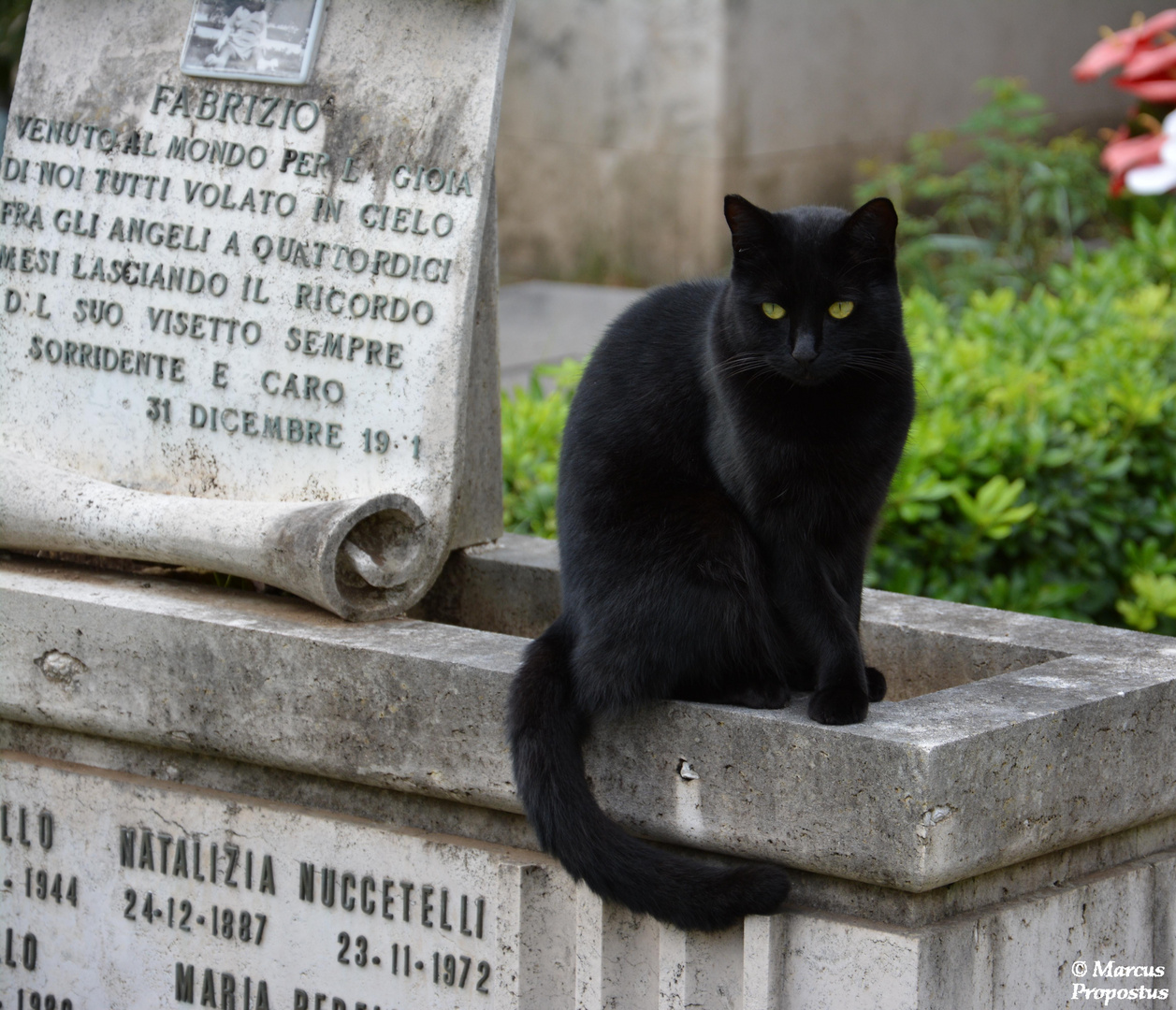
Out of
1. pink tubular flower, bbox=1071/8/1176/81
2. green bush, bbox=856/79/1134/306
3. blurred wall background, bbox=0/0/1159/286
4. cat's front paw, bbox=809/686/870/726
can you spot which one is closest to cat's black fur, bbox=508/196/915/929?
cat's front paw, bbox=809/686/870/726

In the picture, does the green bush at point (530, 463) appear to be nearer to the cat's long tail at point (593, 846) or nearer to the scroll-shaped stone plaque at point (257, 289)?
the scroll-shaped stone plaque at point (257, 289)

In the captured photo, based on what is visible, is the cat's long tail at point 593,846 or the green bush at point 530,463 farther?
the green bush at point 530,463

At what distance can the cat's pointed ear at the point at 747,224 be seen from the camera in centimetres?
237

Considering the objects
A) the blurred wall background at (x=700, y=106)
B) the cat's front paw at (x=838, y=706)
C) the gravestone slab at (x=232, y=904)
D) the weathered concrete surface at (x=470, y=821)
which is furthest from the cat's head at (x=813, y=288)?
the blurred wall background at (x=700, y=106)

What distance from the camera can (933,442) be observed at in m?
3.68

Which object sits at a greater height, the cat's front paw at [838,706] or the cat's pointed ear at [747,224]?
the cat's pointed ear at [747,224]

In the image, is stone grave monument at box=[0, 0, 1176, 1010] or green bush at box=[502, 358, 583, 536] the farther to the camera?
green bush at box=[502, 358, 583, 536]

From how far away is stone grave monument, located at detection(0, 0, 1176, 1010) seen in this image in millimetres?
2303

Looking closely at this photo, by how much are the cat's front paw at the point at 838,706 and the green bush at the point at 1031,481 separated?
134 centimetres

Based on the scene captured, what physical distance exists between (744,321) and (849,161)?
635 centimetres

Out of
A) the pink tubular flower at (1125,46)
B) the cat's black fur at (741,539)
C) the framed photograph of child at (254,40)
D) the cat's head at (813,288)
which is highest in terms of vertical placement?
the pink tubular flower at (1125,46)

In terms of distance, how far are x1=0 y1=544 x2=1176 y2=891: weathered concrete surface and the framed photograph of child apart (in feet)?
3.53

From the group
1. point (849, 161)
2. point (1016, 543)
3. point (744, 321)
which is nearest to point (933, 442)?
point (1016, 543)

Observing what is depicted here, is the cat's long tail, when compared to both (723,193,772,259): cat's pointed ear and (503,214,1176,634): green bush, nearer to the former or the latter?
(723,193,772,259): cat's pointed ear
